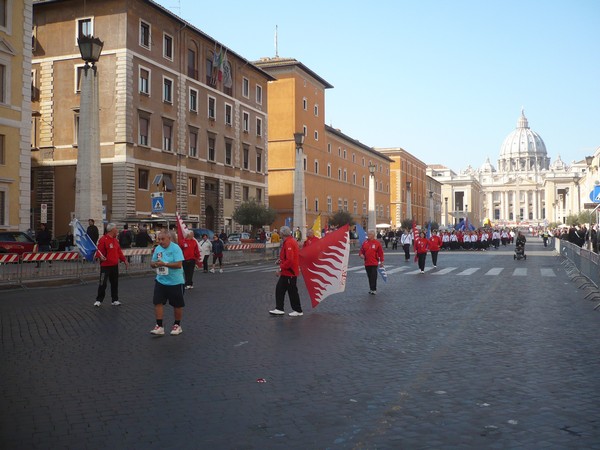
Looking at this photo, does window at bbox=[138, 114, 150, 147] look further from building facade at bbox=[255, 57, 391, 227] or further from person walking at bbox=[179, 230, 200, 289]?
building facade at bbox=[255, 57, 391, 227]

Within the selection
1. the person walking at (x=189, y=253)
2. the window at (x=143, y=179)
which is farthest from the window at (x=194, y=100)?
the person walking at (x=189, y=253)

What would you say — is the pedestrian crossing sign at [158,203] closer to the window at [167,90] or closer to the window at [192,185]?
the window at [167,90]

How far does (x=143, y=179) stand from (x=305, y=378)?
1340 inches

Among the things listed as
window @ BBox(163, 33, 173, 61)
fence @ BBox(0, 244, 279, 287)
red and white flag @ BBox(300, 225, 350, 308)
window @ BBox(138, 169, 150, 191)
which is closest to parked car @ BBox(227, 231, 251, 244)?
A: window @ BBox(138, 169, 150, 191)

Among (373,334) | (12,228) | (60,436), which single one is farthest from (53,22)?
(60,436)

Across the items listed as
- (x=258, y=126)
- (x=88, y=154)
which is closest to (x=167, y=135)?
(x=258, y=126)

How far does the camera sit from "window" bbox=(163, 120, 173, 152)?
41.3 metres

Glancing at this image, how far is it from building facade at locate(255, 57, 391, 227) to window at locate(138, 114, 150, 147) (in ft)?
80.8

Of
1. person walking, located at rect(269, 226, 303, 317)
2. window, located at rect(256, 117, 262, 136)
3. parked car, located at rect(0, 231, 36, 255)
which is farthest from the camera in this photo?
window, located at rect(256, 117, 262, 136)

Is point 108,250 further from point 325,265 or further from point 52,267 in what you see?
point 52,267

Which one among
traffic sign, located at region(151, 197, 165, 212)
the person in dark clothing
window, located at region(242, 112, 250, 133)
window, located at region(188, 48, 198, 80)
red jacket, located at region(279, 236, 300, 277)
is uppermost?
window, located at region(188, 48, 198, 80)

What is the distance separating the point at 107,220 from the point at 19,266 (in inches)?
748

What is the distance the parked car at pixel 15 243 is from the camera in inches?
952

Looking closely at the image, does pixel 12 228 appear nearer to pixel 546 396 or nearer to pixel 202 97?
pixel 202 97
